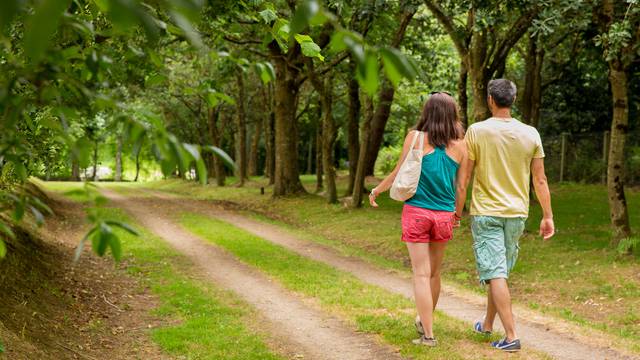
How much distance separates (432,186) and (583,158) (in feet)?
75.0

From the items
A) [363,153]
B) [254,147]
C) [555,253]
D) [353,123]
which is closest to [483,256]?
[555,253]

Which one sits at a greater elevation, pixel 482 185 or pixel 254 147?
pixel 254 147

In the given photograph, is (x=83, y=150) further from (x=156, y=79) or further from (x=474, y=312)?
(x=474, y=312)

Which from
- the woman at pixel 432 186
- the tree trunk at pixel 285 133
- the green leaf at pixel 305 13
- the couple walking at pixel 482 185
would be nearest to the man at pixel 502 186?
the couple walking at pixel 482 185

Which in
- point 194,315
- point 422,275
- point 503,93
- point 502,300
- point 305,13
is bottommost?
point 194,315

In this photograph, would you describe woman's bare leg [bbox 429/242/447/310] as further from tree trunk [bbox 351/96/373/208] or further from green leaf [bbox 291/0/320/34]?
tree trunk [bbox 351/96/373/208]

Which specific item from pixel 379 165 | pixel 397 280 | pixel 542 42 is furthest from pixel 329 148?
pixel 379 165

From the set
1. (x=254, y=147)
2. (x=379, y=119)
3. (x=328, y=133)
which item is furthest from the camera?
(x=254, y=147)

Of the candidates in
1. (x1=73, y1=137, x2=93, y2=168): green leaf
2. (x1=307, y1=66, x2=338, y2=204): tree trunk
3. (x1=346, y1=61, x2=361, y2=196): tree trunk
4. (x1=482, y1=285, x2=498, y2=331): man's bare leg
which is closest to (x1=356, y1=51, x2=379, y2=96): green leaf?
(x1=73, y1=137, x2=93, y2=168): green leaf

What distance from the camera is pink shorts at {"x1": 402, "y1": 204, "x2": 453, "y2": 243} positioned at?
20.1 ft

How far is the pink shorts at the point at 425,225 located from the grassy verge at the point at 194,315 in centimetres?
172

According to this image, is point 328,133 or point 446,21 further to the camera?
point 328,133

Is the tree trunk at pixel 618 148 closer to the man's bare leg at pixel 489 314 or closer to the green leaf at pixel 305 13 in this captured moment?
the man's bare leg at pixel 489 314

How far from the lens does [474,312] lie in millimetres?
8586
